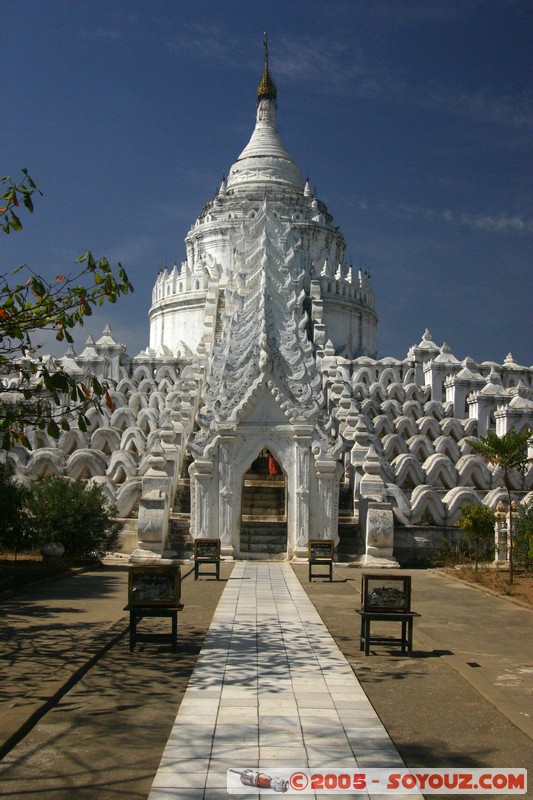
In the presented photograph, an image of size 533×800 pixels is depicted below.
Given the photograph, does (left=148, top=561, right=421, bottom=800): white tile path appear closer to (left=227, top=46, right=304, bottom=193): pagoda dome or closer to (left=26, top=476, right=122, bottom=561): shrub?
(left=26, top=476, right=122, bottom=561): shrub

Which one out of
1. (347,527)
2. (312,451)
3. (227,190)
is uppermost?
(227,190)

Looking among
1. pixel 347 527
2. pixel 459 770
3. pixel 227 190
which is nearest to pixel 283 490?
pixel 347 527

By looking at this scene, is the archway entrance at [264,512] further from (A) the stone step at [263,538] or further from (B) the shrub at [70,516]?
(B) the shrub at [70,516]

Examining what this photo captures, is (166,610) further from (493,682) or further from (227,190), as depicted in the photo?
(227,190)

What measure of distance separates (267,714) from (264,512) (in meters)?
19.7

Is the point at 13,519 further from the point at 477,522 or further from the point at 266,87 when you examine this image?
the point at 266,87

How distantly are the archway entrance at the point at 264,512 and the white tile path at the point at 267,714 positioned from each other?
34.2 ft

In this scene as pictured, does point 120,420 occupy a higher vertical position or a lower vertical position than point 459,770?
higher

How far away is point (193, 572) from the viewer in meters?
19.6

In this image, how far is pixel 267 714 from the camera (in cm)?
787

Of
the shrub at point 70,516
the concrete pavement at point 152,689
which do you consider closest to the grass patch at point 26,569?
the shrub at point 70,516

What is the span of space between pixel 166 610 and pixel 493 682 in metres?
3.75

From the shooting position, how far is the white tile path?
6.50 metres

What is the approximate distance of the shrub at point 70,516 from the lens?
2100 cm
